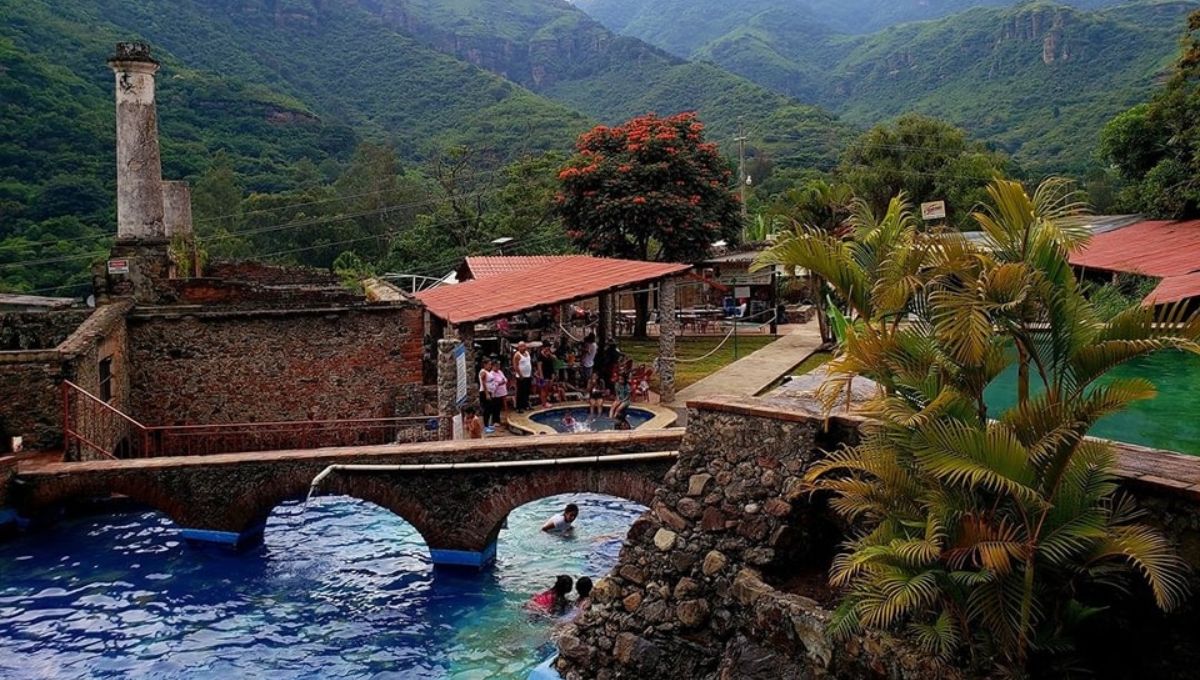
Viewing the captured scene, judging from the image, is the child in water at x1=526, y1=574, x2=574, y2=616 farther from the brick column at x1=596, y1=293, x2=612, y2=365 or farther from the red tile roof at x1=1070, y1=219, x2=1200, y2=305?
the red tile roof at x1=1070, y1=219, x2=1200, y2=305

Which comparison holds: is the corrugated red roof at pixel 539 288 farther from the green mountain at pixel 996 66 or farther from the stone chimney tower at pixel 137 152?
the green mountain at pixel 996 66

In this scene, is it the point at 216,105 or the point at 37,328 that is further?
the point at 216,105

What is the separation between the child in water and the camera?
1171 centimetres

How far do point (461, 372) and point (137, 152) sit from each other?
941 centimetres

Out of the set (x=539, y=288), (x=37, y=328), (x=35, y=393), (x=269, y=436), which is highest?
(x=539, y=288)

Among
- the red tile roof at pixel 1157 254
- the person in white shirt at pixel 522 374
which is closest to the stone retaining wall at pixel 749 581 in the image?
the red tile roof at pixel 1157 254

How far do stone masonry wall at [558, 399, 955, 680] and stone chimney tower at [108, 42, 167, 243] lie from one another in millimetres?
14786

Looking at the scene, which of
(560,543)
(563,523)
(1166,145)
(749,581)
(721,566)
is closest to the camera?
(749,581)

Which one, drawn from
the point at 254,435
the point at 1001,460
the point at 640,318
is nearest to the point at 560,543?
the point at 254,435

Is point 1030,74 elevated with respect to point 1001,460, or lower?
elevated

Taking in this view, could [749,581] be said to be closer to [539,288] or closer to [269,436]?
[539,288]

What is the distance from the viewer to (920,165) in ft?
121

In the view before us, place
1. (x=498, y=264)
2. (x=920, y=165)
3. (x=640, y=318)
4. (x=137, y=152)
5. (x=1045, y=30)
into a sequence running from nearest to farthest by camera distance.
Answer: (x=137, y=152), (x=498, y=264), (x=640, y=318), (x=920, y=165), (x=1045, y=30)

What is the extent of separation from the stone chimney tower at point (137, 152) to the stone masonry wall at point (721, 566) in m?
14.8
